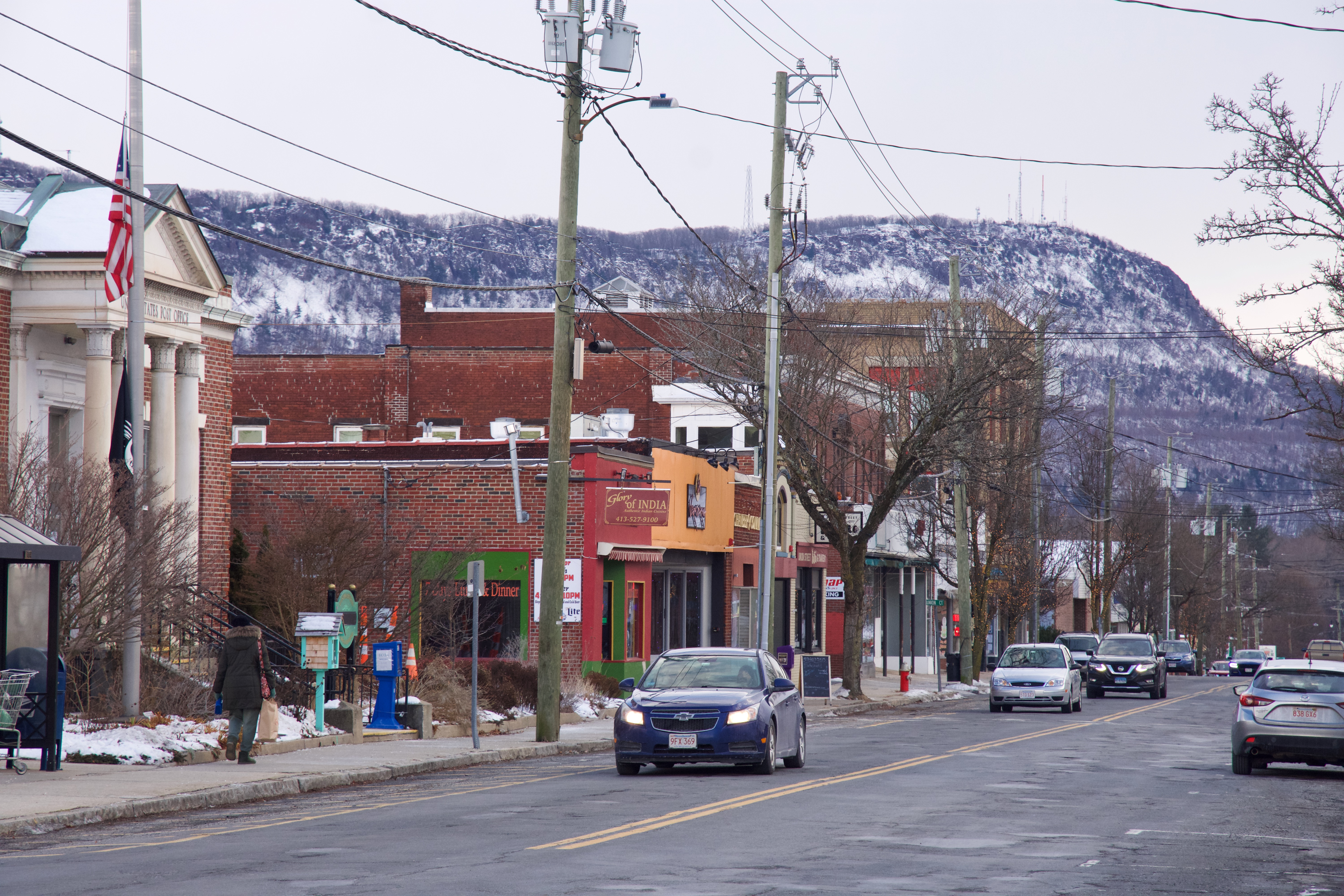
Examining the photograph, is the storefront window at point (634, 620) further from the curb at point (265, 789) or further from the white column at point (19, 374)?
the white column at point (19, 374)

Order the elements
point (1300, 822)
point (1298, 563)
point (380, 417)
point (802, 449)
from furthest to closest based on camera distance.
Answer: point (1298, 563)
point (380, 417)
point (802, 449)
point (1300, 822)

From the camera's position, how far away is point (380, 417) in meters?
53.7

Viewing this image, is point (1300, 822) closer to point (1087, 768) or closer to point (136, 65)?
point (1087, 768)

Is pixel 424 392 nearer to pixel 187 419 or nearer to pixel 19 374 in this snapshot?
pixel 187 419

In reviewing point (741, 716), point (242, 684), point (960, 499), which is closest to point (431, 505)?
point (242, 684)

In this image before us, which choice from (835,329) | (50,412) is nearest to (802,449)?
(835,329)

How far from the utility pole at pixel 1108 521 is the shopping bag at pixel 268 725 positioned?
4664 cm

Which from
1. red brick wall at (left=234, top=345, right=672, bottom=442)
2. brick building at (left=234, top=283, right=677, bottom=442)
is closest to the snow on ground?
brick building at (left=234, top=283, right=677, bottom=442)

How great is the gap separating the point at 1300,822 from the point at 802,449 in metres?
24.8

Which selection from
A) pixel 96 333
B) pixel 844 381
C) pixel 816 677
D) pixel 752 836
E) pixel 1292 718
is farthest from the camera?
pixel 844 381

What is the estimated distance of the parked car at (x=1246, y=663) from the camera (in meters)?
67.1

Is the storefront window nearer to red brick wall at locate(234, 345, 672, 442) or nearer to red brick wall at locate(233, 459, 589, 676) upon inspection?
red brick wall at locate(233, 459, 589, 676)

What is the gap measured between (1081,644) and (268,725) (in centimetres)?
4322

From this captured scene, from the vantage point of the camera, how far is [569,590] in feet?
89.5
